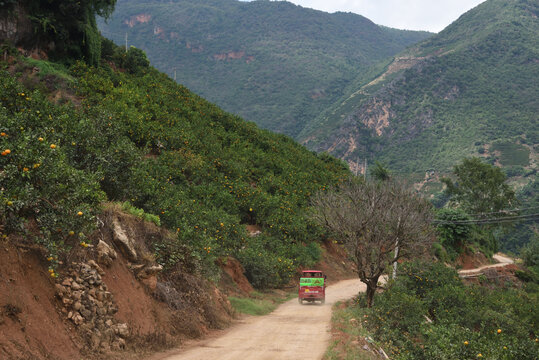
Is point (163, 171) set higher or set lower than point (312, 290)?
higher

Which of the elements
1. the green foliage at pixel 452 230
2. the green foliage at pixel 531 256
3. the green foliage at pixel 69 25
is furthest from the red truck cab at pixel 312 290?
the green foliage at pixel 531 256

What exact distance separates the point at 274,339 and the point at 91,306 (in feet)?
20.9

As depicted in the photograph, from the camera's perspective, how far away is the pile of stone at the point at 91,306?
9.12 metres

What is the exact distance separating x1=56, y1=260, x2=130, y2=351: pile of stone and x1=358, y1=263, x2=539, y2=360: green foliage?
28.5 feet

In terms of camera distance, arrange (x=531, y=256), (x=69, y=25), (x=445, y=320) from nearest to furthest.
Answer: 1. (x=445, y=320)
2. (x=69, y=25)
3. (x=531, y=256)

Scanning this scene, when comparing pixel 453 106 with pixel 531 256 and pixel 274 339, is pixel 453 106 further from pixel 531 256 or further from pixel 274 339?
pixel 274 339

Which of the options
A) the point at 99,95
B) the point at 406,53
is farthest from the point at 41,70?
the point at 406,53

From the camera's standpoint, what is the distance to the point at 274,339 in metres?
13.6

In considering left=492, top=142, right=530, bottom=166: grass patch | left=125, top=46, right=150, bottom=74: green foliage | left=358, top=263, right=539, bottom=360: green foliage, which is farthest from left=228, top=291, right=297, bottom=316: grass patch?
left=492, top=142, right=530, bottom=166: grass patch

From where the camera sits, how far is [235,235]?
25234 millimetres

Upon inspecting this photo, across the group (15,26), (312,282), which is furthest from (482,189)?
(15,26)

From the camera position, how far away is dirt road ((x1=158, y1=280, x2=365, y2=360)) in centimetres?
1120

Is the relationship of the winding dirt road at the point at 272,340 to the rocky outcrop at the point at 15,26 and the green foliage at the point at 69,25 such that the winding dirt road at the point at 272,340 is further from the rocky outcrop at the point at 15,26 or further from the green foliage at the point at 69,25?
the green foliage at the point at 69,25

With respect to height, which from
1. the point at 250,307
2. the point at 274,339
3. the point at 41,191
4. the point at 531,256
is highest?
the point at 41,191
